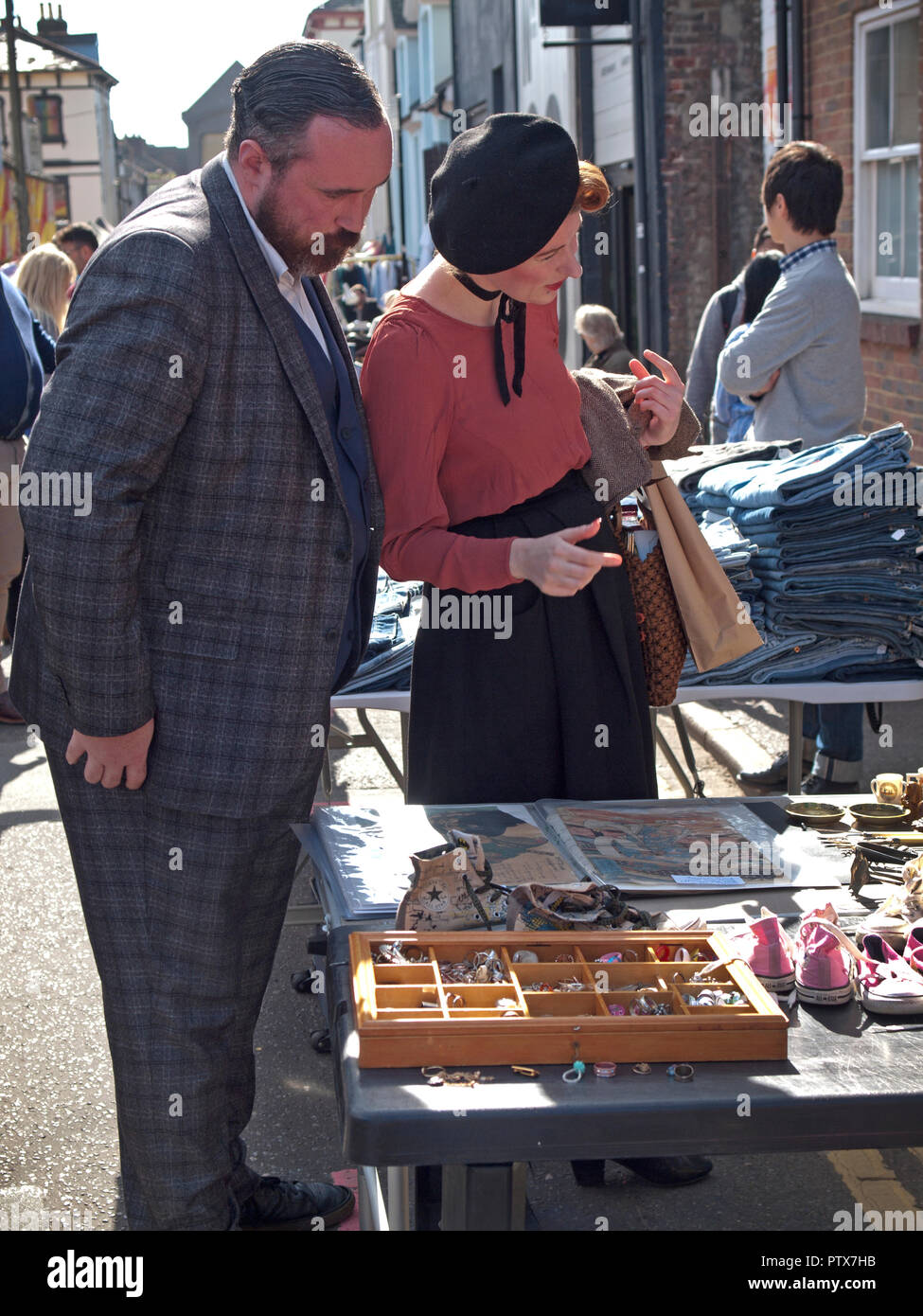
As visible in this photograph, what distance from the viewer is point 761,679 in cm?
386

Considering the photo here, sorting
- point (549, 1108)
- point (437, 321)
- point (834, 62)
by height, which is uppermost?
point (834, 62)

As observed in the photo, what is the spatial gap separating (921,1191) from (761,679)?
1369 mm

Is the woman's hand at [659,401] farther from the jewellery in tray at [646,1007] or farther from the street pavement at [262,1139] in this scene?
the street pavement at [262,1139]

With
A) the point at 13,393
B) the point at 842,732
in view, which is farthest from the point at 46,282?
the point at 842,732

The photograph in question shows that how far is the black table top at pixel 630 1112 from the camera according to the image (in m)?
1.57

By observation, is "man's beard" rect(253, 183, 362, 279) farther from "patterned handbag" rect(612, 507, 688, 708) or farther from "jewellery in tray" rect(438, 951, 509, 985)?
"jewellery in tray" rect(438, 951, 509, 985)

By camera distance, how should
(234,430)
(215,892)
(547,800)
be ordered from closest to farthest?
(234,430)
(215,892)
(547,800)

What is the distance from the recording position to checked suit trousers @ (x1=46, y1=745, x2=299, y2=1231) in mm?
2338

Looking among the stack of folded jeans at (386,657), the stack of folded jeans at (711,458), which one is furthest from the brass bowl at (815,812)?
the stack of folded jeans at (711,458)

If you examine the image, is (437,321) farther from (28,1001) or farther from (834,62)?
(834,62)

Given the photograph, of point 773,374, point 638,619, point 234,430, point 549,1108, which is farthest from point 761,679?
point 549,1108

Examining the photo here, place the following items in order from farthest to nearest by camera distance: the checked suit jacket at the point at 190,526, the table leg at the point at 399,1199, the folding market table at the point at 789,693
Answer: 1. the folding market table at the point at 789,693
2. the checked suit jacket at the point at 190,526
3. the table leg at the point at 399,1199

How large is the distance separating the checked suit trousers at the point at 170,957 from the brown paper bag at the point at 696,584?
0.94 m

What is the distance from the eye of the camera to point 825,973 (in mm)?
1851
